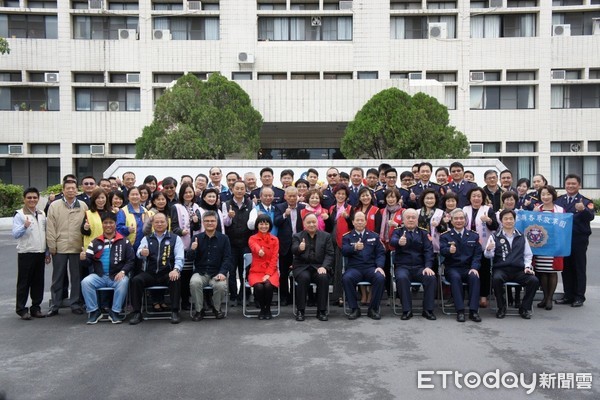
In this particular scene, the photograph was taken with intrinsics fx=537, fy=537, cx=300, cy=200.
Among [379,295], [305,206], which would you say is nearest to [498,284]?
[379,295]

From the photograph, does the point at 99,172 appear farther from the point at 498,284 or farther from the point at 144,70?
the point at 498,284

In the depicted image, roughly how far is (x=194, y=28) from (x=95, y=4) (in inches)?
209

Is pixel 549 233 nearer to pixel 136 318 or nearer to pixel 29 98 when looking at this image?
pixel 136 318

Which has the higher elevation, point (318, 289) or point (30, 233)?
point (30, 233)

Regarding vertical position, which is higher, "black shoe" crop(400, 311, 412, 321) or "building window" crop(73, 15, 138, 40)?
"building window" crop(73, 15, 138, 40)

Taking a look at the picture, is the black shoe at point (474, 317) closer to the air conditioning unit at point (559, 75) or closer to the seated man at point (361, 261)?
the seated man at point (361, 261)

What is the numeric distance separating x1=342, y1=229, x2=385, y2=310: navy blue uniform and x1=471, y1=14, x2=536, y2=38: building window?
25153 mm

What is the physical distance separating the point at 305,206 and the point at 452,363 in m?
3.55

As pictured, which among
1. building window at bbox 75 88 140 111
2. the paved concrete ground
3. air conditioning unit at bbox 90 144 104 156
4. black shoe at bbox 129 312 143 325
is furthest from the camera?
building window at bbox 75 88 140 111

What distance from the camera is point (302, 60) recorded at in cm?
2852

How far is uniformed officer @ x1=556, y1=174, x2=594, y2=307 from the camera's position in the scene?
8148 millimetres

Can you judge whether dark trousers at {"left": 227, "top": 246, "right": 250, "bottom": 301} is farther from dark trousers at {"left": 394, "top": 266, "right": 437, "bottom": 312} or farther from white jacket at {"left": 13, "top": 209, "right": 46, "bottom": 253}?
white jacket at {"left": 13, "top": 209, "right": 46, "bottom": 253}

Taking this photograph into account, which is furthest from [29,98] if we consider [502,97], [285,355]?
[285,355]

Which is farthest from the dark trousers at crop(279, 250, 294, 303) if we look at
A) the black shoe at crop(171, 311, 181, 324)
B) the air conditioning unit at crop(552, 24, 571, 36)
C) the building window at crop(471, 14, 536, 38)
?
the air conditioning unit at crop(552, 24, 571, 36)
